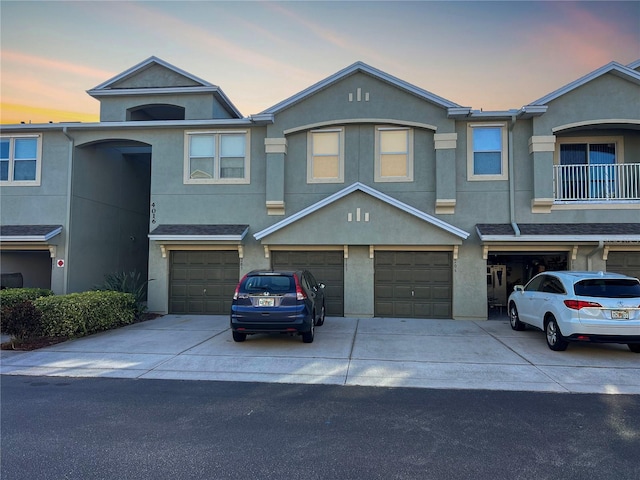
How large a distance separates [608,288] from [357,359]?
5252 mm

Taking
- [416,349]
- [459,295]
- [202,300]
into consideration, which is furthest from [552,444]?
[202,300]

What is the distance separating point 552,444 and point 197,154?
12768 millimetres

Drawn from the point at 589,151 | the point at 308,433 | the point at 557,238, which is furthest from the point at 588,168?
the point at 308,433

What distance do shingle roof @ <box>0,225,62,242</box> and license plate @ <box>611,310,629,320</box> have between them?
50.2ft

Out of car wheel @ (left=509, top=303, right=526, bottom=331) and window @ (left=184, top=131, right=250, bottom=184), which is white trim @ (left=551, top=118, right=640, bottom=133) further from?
window @ (left=184, top=131, right=250, bottom=184)

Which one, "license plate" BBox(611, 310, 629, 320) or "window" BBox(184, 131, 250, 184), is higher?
"window" BBox(184, 131, 250, 184)

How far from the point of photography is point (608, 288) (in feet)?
27.9

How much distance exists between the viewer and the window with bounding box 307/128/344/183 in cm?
1361

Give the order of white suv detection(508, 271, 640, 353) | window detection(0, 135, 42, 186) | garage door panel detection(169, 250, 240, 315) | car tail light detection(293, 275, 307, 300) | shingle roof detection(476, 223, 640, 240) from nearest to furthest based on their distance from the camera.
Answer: white suv detection(508, 271, 640, 353), car tail light detection(293, 275, 307, 300), shingle roof detection(476, 223, 640, 240), garage door panel detection(169, 250, 240, 315), window detection(0, 135, 42, 186)

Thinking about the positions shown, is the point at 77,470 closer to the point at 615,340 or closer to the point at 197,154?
the point at 615,340

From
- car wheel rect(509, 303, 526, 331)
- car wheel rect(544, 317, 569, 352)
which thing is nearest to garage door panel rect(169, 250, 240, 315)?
car wheel rect(509, 303, 526, 331)

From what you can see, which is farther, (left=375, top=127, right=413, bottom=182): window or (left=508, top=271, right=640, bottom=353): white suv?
(left=375, top=127, right=413, bottom=182): window

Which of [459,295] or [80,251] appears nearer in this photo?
[459,295]

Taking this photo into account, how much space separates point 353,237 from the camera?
12.9 meters
